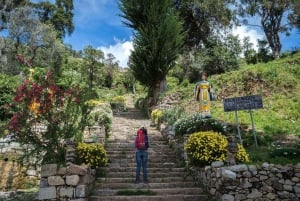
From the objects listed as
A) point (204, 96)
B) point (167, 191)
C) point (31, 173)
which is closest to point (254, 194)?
point (167, 191)

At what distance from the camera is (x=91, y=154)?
32.3ft

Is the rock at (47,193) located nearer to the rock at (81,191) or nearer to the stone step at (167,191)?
the rock at (81,191)

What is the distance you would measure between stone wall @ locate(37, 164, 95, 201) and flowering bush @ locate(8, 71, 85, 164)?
53cm

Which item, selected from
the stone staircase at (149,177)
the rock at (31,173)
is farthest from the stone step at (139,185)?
the rock at (31,173)

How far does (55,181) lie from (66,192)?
389 mm

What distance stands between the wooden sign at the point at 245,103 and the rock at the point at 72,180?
18.0ft

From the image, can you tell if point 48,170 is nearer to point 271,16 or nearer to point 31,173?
point 31,173

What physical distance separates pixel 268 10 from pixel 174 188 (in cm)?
2344

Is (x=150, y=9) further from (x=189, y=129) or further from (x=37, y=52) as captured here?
(x=37, y=52)

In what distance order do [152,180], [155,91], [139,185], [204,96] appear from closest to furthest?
[139,185]
[152,180]
[204,96]
[155,91]

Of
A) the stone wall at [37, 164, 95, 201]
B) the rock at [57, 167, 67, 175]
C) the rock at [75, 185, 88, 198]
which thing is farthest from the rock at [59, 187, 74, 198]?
the rock at [57, 167, 67, 175]

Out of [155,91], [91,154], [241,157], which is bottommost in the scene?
[241,157]

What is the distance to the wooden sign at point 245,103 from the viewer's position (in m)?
11.2

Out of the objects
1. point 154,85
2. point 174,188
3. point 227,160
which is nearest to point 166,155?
point 174,188
